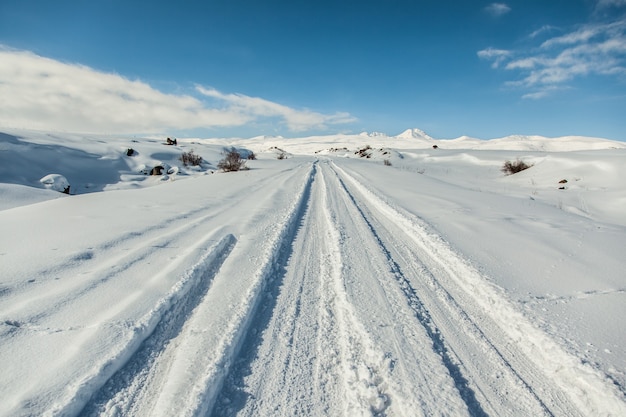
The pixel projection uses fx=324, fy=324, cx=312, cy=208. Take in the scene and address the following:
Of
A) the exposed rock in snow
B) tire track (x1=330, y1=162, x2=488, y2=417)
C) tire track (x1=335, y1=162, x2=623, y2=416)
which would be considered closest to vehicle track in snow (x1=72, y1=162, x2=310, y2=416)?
tire track (x1=330, y1=162, x2=488, y2=417)

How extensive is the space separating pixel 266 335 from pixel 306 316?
400 mm

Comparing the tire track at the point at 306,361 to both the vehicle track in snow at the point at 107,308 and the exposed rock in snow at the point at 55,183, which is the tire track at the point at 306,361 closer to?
the vehicle track in snow at the point at 107,308

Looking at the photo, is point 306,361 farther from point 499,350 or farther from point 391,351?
point 499,350

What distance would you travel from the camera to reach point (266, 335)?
2.42 metres

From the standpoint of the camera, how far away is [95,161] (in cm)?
1611

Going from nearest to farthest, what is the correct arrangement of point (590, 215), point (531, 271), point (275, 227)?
point (531, 271), point (275, 227), point (590, 215)

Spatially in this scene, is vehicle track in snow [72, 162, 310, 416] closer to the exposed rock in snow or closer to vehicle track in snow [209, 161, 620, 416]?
vehicle track in snow [209, 161, 620, 416]

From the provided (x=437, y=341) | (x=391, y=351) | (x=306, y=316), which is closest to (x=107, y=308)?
(x=306, y=316)

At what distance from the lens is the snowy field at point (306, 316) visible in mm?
1850

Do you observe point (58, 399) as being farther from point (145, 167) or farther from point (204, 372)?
point (145, 167)

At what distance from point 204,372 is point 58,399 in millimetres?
733

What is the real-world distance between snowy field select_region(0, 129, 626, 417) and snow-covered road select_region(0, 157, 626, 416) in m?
0.01

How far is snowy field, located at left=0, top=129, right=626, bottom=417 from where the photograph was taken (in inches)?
72.8

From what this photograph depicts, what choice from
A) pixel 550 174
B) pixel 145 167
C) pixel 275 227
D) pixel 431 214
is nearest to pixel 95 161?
pixel 145 167
